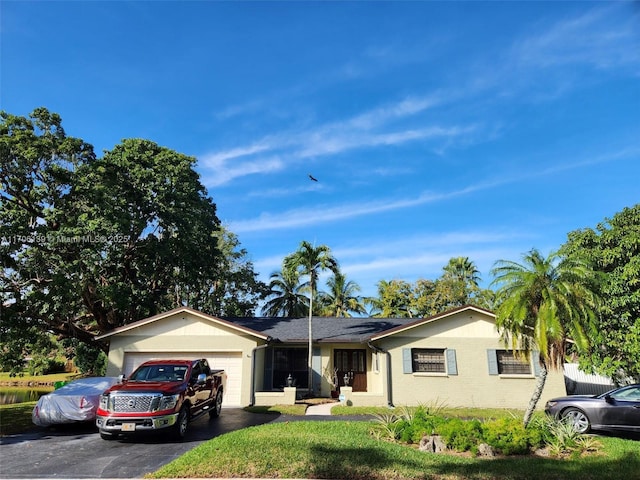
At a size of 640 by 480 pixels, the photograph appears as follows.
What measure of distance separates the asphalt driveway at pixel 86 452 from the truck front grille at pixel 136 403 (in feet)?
2.63

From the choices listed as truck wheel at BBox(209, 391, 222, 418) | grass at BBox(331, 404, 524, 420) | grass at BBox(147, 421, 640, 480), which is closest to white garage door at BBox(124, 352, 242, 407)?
truck wheel at BBox(209, 391, 222, 418)

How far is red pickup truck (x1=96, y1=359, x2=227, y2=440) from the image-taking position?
30.6 feet

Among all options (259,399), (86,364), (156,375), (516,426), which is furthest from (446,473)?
(86,364)

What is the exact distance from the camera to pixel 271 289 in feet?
121

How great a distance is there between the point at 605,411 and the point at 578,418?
0.71m

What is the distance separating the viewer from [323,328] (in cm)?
2153

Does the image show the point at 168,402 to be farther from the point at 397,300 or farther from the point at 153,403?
the point at 397,300

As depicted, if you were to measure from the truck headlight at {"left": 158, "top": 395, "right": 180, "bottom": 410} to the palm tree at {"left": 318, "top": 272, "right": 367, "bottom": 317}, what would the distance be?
27746 mm

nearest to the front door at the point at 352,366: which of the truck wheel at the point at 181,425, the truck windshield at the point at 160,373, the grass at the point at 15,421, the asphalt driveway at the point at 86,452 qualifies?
the asphalt driveway at the point at 86,452

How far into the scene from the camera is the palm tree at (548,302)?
9.91 m

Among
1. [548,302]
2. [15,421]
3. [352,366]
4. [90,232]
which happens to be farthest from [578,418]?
[90,232]

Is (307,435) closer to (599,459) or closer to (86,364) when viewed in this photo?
(599,459)

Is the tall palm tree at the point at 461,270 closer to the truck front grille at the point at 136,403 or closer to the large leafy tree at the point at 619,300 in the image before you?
the large leafy tree at the point at 619,300

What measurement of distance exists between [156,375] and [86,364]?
69.2ft
